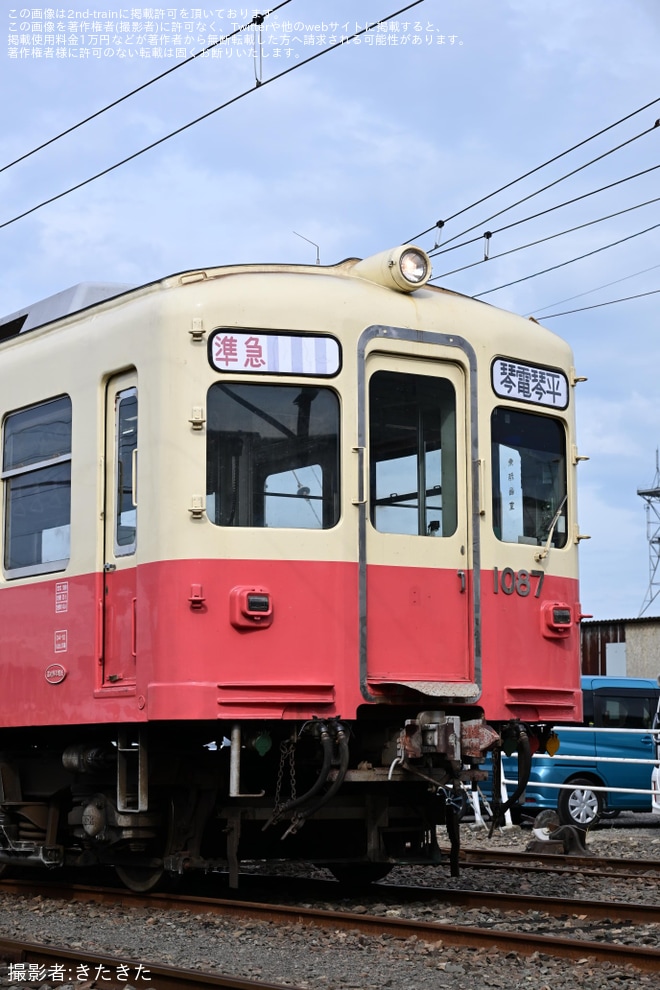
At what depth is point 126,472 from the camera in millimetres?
8609

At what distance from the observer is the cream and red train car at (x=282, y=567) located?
26.4 feet

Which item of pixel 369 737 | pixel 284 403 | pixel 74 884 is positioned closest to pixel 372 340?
pixel 284 403

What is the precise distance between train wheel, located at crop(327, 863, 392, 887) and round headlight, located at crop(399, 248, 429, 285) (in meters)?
3.88

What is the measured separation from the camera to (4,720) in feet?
30.6

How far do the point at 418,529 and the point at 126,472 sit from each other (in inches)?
71.1

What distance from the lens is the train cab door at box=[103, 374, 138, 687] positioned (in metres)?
8.34

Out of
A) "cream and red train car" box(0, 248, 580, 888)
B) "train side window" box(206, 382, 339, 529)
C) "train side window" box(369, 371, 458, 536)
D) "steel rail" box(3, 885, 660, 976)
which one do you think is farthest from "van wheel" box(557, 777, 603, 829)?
"train side window" box(206, 382, 339, 529)

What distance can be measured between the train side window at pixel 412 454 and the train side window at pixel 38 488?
79.4 inches

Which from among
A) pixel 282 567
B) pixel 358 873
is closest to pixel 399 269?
pixel 282 567

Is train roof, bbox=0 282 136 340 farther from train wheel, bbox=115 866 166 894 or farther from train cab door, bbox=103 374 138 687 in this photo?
train wheel, bbox=115 866 166 894

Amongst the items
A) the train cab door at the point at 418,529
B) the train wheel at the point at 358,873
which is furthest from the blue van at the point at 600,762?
the train cab door at the point at 418,529

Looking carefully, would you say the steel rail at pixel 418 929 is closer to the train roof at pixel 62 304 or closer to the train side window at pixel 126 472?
the train side window at pixel 126 472

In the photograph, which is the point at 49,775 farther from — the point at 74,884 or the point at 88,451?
the point at 88,451

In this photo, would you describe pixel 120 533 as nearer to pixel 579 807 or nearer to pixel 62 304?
pixel 62 304
